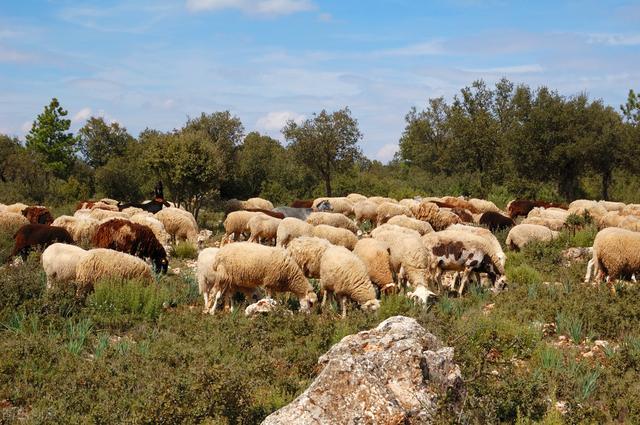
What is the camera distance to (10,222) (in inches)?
740

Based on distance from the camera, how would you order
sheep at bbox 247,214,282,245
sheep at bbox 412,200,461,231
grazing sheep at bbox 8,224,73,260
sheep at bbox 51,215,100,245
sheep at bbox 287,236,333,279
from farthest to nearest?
sheep at bbox 412,200,461,231, sheep at bbox 247,214,282,245, sheep at bbox 51,215,100,245, grazing sheep at bbox 8,224,73,260, sheep at bbox 287,236,333,279

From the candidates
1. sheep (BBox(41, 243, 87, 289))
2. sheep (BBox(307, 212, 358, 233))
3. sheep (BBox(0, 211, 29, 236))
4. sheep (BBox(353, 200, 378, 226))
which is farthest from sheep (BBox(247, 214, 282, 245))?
sheep (BBox(41, 243, 87, 289))

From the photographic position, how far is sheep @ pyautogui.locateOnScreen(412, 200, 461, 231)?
2278 centimetres

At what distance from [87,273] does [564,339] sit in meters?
8.43

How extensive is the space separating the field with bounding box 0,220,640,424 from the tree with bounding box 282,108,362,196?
27.1 m

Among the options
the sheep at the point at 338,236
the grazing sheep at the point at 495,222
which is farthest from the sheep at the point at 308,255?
the grazing sheep at the point at 495,222

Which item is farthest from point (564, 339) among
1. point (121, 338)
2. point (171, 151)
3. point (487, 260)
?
point (171, 151)

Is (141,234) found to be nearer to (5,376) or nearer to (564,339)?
(5,376)

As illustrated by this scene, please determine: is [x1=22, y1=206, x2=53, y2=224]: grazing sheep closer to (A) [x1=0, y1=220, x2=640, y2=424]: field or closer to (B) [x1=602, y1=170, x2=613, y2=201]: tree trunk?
(A) [x1=0, y1=220, x2=640, y2=424]: field

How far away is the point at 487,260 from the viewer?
1344cm

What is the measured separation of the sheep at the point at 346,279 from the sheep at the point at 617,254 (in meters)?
5.92

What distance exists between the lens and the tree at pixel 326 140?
38.3 meters

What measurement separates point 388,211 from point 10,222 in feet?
45.9

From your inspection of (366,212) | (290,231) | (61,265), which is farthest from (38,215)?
(366,212)
